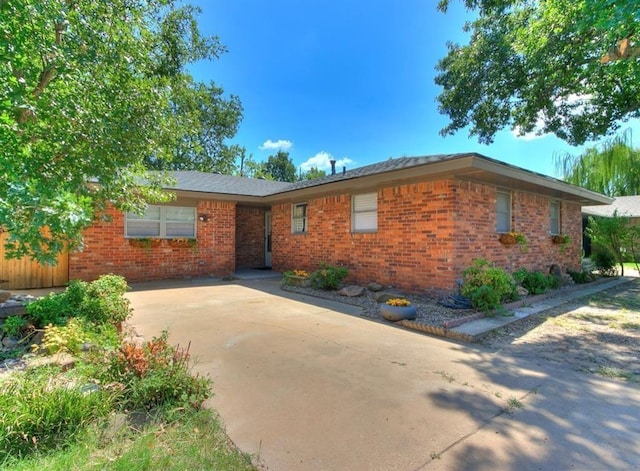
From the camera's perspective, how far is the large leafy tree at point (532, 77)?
26.6 feet

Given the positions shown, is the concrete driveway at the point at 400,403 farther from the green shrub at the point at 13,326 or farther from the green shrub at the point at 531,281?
the green shrub at the point at 531,281

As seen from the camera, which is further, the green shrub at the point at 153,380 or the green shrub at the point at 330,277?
the green shrub at the point at 330,277

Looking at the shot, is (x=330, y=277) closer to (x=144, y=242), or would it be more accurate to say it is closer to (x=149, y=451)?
(x=144, y=242)

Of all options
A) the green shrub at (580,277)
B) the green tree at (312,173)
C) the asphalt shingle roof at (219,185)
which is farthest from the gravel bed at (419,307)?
the green tree at (312,173)

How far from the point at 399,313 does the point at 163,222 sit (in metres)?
8.09

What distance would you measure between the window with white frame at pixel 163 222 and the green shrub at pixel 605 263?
1478 centimetres

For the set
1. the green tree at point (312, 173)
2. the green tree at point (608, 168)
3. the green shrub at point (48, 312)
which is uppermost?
the green tree at point (312, 173)

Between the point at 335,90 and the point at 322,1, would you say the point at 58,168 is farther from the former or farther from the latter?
the point at 335,90

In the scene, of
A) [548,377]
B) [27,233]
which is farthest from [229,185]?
[548,377]

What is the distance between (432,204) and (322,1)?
732cm

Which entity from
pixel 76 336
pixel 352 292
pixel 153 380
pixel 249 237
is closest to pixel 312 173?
pixel 249 237

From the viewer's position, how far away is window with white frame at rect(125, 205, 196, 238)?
972cm

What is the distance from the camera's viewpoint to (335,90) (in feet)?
52.6

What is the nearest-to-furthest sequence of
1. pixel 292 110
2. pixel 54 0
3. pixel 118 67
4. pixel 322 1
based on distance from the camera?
pixel 54 0 → pixel 118 67 → pixel 322 1 → pixel 292 110
